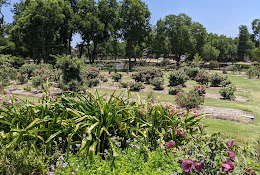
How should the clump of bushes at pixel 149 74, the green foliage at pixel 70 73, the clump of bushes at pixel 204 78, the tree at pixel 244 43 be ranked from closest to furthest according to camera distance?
the green foliage at pixel 70 73
the clump of bushes at pixel 204 78
the clump of bushes at pixel 149 74
the tree at pixel 244 43

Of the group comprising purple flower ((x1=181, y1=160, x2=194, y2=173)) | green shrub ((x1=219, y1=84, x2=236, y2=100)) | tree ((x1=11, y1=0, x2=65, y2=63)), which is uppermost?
tree ((x1=11, y1=0, x2=65, y2=63))

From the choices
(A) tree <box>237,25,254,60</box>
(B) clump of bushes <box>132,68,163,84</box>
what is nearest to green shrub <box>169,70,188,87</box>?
(B) clump of bushes <box>132,68,163,84</box>

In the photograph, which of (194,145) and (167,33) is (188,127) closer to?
(194,145)

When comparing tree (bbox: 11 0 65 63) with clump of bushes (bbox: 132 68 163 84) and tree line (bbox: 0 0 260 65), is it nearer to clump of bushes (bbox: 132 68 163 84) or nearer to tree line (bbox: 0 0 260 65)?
tree line (bbox: 0 0 260 65)

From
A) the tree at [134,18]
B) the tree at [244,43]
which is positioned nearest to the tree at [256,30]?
the tree at [244,43]

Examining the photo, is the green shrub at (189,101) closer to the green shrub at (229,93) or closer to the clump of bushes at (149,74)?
the green shrub at (229,93)

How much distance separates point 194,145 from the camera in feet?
8.48

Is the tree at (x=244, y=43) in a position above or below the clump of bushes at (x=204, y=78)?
above

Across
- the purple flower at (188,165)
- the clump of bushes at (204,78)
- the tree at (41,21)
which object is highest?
the tree at (41,21)

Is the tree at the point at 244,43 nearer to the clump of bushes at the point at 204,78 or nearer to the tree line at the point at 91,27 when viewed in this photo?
the tree line at the point at 91,27

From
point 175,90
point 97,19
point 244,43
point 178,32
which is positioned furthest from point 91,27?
A: point 244,43

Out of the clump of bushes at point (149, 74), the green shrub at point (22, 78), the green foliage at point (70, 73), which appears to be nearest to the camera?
the green foliage at point (70, 73)

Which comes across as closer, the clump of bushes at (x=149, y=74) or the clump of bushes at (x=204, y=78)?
the clump of bushes at (x=204, y=78)

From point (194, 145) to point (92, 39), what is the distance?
37.9 meters
